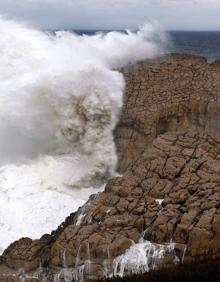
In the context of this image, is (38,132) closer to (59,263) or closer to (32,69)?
(32,69)

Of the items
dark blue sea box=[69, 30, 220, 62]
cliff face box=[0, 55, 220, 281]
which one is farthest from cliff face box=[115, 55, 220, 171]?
dark blue sea box=[69, 30, 220, 62]

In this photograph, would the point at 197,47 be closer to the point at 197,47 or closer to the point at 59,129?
the point at 197,47

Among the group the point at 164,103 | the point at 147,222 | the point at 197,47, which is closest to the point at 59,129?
the point at 164,103

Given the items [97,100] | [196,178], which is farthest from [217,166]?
[97,100]

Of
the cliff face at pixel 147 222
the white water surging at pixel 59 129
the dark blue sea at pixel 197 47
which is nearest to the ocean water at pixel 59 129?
the white water surging at pixel 59 129

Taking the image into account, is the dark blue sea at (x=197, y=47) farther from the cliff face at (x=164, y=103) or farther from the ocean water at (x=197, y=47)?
the cliff face at (x=164, y=103)

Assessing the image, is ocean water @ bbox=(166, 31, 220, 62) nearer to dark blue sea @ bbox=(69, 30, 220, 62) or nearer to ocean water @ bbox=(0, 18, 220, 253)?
dark blue sea @ bbox=(69, 30, 220, 62)
